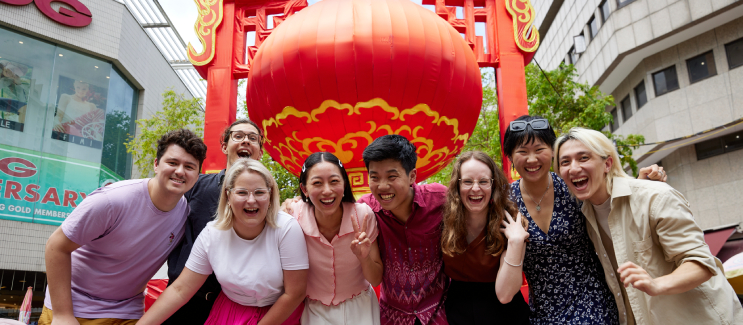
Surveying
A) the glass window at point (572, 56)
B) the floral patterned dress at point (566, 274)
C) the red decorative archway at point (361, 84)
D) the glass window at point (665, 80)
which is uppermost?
the glass window at point (572, 56)

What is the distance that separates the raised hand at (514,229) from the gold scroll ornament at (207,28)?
391cm

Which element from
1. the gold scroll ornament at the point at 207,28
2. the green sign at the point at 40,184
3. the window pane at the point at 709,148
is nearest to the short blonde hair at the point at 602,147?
the gold scroll ornament at the point at 207,28

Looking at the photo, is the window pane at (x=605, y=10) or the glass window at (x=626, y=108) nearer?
the glass window at (x=626, y=108)

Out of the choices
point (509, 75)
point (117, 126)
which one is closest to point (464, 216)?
point (509, 75)

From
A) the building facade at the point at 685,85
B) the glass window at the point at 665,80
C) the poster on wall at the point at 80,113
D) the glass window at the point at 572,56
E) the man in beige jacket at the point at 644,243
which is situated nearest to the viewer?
the man in beige jacket at the point at 644,243

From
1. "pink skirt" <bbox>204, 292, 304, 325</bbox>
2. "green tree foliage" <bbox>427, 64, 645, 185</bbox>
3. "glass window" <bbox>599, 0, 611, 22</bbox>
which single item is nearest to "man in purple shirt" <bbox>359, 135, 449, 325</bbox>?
"pink skirt" <bbox>204, 292, 304, 325</bbox>

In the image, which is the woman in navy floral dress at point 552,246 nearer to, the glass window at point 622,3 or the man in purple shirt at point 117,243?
the man in purple shirt at point 117,243

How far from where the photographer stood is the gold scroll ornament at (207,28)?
209 inches

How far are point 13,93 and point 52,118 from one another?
1102 mm

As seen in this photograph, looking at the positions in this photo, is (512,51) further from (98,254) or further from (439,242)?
(98,254)

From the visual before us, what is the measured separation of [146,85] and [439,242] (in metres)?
17.3

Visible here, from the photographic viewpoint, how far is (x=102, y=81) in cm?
1523

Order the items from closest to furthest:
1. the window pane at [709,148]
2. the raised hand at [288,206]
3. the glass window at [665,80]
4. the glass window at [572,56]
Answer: the raised hand at [288,206]
the window pane at [709,148]
the glass window at [665,80]
the glass window at [572,56]

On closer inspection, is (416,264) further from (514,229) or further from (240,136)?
(240,136)
